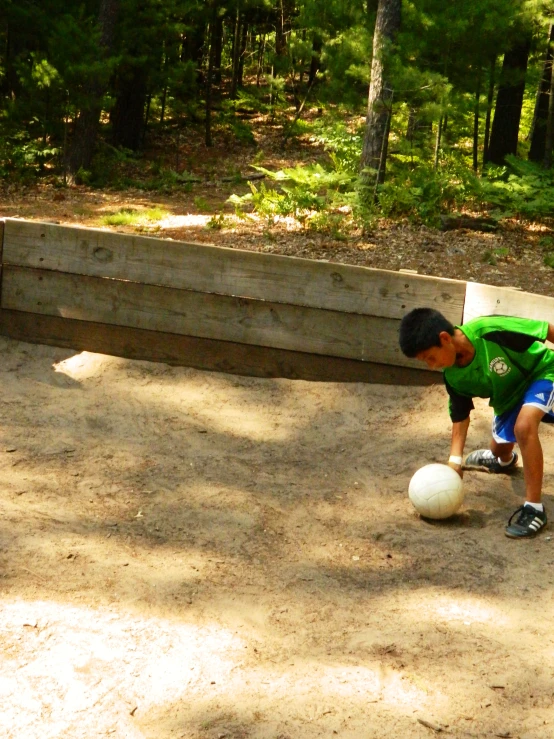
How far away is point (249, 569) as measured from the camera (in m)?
4.16

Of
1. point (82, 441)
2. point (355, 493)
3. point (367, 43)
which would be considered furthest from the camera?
point (367, 43)

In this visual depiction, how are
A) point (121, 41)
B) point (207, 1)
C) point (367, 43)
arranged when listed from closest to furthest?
point (367, 43)
point (121, 41)
point (207, 1)

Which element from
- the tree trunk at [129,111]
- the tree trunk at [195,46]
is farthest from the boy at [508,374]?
the tree trunk at [195,46]

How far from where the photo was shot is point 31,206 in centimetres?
1186

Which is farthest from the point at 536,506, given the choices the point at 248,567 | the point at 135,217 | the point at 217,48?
the point at 217,48

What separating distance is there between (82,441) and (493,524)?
2554 mm

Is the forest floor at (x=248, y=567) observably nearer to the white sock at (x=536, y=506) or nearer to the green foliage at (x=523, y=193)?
the white sock at (x=536, y=506)

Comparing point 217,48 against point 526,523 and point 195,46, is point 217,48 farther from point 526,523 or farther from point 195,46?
point 526,523

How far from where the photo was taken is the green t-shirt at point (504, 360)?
182 inches

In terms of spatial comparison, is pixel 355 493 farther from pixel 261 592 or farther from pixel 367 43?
pixel 367 43

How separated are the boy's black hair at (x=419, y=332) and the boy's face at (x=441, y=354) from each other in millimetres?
28

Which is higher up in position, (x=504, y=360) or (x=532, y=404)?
(x=504, y=360)


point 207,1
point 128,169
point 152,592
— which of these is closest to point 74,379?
point 152,592

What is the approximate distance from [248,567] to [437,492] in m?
1.10
